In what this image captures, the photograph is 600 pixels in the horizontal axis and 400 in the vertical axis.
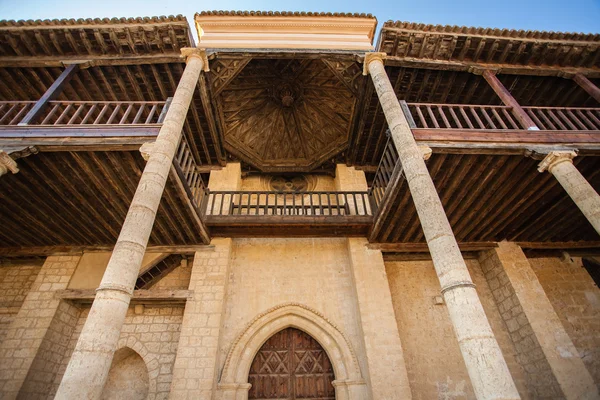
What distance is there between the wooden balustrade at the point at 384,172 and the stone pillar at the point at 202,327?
3.93 metres

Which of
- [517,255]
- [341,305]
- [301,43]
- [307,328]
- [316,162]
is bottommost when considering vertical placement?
[307,328]

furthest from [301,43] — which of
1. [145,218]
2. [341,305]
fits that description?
[341,305]

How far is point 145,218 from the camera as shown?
4023 mm

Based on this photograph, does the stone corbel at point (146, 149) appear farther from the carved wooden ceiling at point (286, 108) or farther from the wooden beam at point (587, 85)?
the wooden beam at point (587, 85)

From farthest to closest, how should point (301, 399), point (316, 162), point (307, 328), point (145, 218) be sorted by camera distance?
point (316, 162)
point (307, 328)
point (301, 399)
point (145, 218)

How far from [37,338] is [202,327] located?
132 inches

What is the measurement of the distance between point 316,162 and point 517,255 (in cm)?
612

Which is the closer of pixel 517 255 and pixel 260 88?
pixel 517 255

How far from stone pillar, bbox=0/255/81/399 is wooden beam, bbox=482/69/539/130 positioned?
10335 millimetres

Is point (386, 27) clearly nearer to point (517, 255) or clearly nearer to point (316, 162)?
point (316, 162)

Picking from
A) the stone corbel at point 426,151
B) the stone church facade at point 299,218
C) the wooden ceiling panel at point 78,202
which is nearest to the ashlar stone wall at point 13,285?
the stone church facade at point 299,218

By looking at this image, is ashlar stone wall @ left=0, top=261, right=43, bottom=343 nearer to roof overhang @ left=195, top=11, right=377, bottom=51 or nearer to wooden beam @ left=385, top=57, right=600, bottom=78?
roof overhang @ left=195, top=11, right=377, bottom=51

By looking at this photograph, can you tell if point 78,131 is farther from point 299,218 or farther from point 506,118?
point 506,118

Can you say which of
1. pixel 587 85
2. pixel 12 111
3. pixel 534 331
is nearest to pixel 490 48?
pixel 587 85
